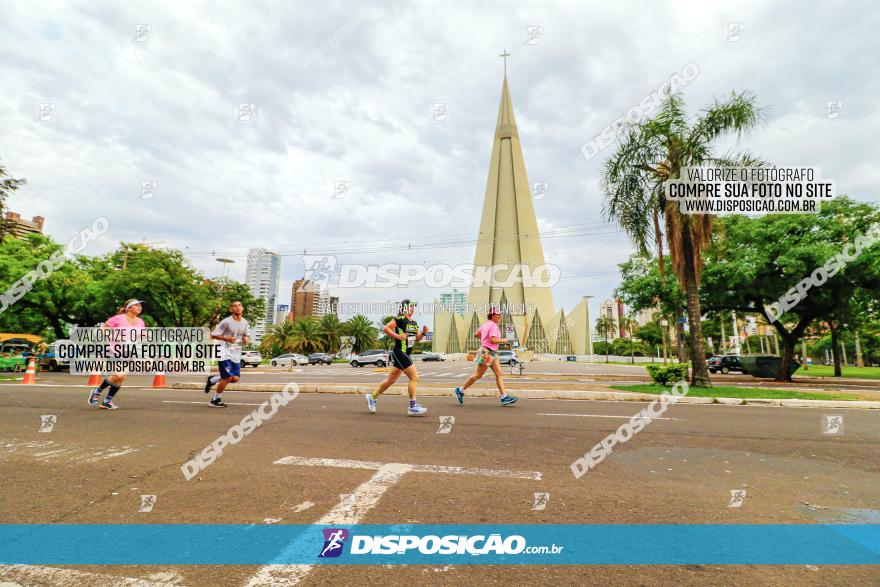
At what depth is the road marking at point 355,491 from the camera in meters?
2.02

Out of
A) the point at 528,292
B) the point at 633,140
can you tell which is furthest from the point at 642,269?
the point at 528,292

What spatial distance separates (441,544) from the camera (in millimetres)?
2404

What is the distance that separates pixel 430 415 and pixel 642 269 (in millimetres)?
22412

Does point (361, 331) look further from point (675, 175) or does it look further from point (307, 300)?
point (675, 175)

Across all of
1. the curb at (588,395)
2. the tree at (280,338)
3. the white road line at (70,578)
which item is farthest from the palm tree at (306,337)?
the white road line at (70,578)

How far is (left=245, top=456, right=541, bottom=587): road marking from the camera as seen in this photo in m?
2.02

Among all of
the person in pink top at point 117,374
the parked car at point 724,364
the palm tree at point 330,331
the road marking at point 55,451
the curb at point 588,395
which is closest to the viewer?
the road marking at point 55,451

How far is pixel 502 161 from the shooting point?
308 ft

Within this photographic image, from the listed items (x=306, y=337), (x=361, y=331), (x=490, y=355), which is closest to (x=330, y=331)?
(x=306, y=337)

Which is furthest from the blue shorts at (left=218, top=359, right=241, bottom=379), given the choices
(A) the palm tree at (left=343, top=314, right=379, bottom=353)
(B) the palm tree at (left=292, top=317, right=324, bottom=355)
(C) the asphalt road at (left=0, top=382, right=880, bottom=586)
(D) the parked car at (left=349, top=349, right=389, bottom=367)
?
(A) the palm tree at (left=343, top=314, right=379, bottom=353)

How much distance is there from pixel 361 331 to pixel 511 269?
131 feet

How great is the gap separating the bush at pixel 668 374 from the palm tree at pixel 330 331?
54331 mm

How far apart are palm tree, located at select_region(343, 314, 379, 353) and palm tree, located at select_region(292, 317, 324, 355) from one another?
19.2ft

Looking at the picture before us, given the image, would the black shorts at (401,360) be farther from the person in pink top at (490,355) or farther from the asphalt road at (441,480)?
the person in pink top at (490,355)
